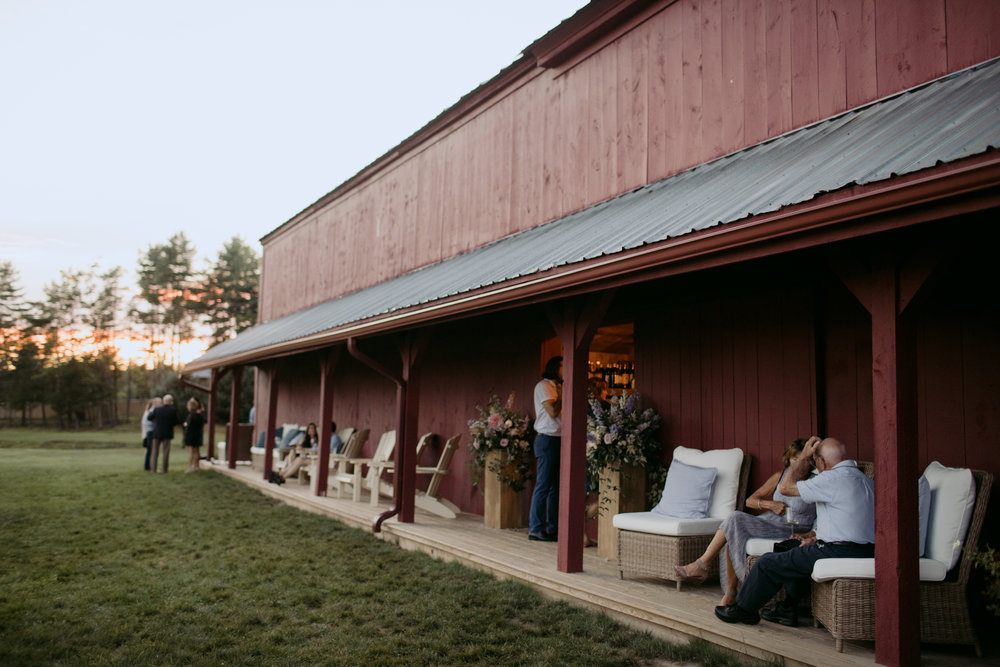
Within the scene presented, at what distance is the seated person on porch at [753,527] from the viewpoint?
4.78 m

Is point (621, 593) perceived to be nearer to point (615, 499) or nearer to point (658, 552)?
point (658, 552)

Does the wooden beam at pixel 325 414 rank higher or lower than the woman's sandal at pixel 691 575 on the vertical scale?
higher

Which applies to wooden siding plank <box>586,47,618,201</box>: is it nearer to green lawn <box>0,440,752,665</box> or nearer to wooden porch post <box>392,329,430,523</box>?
wooden porch post <box>392,329,430,523</box>

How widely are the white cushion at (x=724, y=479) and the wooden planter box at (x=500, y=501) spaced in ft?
9.42

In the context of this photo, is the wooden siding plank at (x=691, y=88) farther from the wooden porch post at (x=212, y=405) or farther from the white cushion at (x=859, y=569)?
the wooden porch post at (x=212, y=405)

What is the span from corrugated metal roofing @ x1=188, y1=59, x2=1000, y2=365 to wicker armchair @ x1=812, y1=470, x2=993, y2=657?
2.07 m

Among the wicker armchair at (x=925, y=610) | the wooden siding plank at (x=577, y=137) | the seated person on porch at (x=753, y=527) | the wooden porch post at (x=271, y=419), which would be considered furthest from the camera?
the wooden porch post at (x=271, y=419)

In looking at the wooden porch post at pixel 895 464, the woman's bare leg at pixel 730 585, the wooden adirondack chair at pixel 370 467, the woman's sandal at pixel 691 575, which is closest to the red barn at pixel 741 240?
the wooden porch post at pixel 895 464

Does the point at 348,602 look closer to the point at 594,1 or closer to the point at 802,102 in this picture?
the point at 802,102

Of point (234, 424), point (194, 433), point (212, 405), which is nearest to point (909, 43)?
point (234, 424)

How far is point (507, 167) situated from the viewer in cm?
1023

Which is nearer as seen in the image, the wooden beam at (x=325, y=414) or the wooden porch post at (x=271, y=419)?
the wooden beam at (x=325, y=414)

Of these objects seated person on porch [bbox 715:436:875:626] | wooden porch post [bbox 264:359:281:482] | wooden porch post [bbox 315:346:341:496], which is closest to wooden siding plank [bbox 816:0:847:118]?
seated person on porch [bbox 715:436:875:626]

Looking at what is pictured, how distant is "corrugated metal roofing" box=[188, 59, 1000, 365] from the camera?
12.1 ft
